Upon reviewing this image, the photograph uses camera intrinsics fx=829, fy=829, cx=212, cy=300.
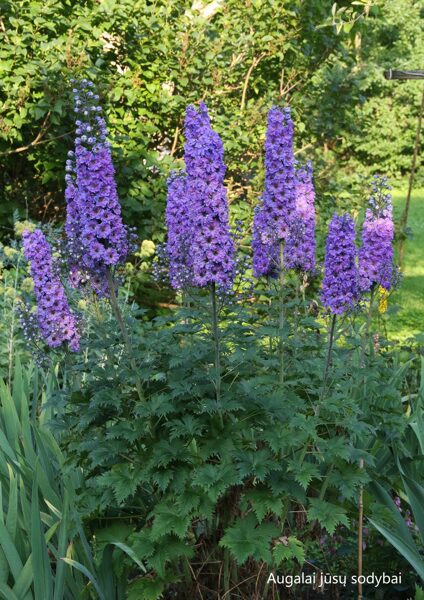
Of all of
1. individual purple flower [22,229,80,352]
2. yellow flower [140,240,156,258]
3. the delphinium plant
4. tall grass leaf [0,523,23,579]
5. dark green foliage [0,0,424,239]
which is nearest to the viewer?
the delphinium plant

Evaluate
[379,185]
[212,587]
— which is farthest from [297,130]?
[212,587]

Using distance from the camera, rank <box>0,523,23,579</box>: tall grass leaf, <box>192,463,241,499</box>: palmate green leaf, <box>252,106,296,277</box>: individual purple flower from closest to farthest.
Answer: <box>192,463,241,499</box>: palmate green leaf → <box>0,523,23,579</box>: tall grass leaf → <box>252,106,296,277</box>: individual purple flower

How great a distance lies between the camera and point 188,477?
8.72 feet

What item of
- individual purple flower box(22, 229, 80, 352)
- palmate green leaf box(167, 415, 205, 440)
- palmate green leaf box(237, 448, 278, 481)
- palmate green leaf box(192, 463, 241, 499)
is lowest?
palmate green leaf box(192, 463, 241, 499)

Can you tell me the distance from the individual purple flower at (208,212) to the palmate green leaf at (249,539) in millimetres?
787

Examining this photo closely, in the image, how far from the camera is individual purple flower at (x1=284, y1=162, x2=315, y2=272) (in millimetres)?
3207

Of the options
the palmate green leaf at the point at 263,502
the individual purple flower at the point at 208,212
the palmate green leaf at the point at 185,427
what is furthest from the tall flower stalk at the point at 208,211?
the palmate green leaf at the point at 263,502

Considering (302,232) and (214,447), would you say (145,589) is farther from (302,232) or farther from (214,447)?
(302,232)

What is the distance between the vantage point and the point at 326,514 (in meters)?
2.64

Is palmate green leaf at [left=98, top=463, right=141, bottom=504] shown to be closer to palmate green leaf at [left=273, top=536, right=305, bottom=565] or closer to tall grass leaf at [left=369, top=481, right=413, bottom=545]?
palmate green leaf at [left=273, top=536, right=305, bottom=565]

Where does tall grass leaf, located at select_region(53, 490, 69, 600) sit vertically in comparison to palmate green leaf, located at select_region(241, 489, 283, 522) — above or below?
below

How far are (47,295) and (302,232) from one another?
110 centimetres

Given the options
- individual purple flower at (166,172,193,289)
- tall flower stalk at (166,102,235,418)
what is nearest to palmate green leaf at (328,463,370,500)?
tall flower stalk at (166,102,235,418)

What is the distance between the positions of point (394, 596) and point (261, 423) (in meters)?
1.07
